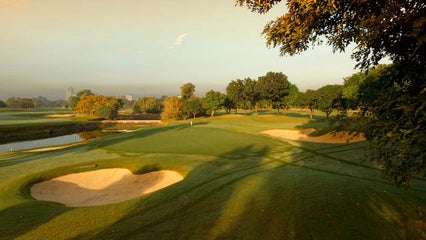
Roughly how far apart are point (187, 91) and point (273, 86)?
196ft

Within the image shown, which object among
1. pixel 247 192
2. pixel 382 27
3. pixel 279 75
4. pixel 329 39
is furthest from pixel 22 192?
pixel 279 75

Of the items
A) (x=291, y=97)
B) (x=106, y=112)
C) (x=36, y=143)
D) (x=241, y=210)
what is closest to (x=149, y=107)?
(x=106, y=112)

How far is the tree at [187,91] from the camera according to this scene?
14000 cm

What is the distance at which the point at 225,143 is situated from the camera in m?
36.9

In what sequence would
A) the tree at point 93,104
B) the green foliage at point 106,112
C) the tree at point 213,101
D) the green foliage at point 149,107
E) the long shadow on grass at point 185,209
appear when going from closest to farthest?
1. the long shadow on grass at point 185,209
2. the tree at point 213,101
3. the green foliage at point 106,112
4. the tree at point 93,104
5. the green foliage at point 149,107

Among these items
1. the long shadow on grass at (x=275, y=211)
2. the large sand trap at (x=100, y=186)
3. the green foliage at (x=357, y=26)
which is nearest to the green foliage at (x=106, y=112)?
the large sand trap at (x=100, y=186)

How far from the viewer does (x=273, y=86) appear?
9500 centimetres

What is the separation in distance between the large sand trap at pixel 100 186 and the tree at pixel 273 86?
78982 millimetres

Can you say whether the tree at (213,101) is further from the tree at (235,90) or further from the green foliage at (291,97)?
the green foliage at (291,97)

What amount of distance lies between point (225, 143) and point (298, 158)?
12.5 metres

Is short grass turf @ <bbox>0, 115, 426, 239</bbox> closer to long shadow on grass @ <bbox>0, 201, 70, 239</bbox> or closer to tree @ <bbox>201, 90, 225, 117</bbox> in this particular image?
long shadow on grass @ <bbox>0, 201, 70, 239</bbox>

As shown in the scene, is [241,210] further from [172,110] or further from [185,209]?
[172,110]

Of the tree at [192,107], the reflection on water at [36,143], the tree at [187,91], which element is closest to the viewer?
the reflection on water at [36,143]

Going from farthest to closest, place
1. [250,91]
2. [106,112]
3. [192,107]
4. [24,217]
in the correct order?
[106,112], [192,107], [250,91], [24,217]
